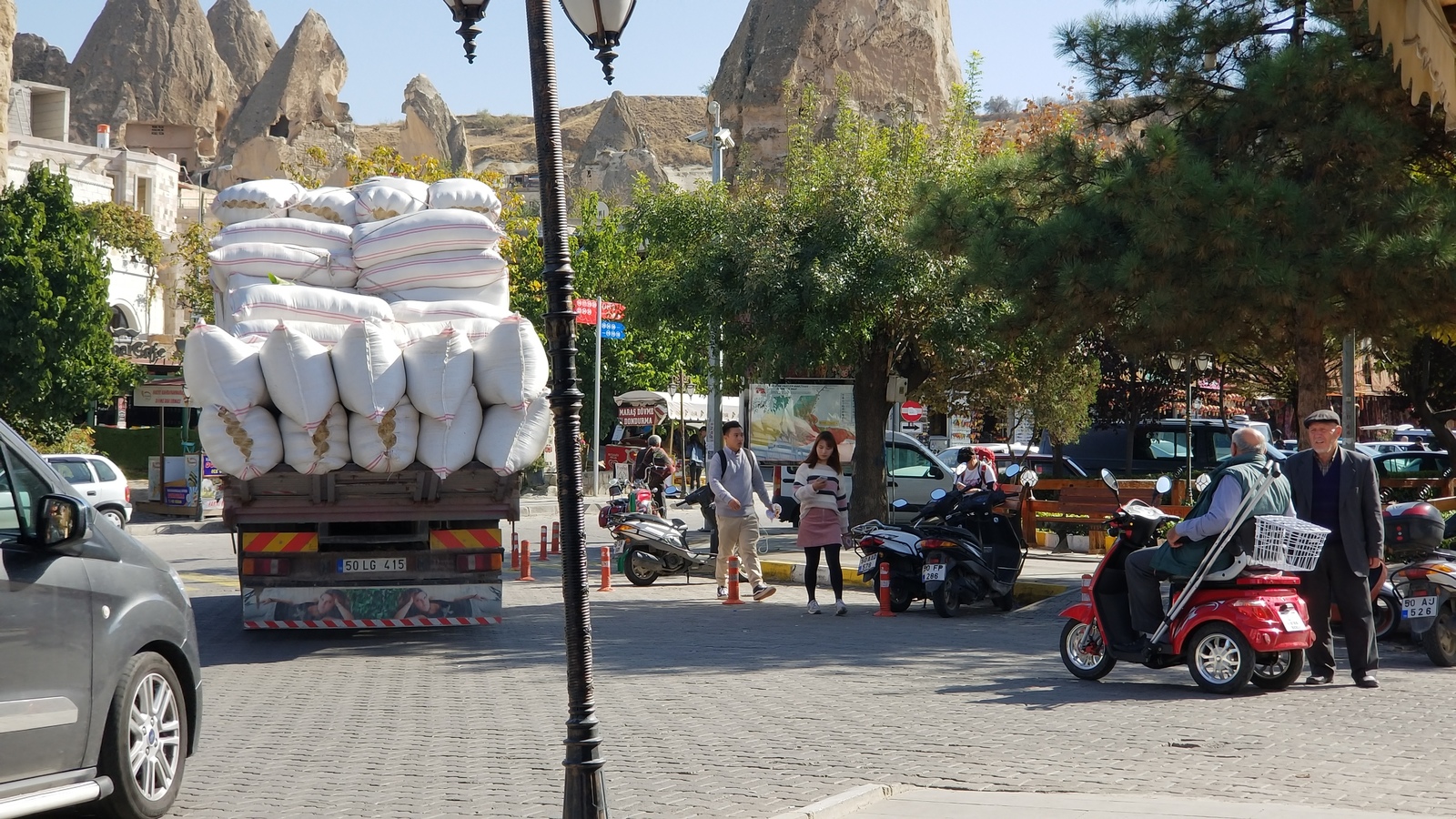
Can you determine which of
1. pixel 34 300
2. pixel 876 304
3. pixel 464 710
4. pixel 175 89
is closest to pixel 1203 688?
pixel 464 710

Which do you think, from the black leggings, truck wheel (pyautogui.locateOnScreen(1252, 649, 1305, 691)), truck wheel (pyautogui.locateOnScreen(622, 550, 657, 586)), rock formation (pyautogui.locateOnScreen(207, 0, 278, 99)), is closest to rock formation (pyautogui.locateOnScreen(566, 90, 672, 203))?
rock formation (pyautogui.locateOnScreen(207, 0, 278, 99))

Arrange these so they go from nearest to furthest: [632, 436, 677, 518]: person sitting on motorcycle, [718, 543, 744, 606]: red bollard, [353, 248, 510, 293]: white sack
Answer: [353, 248, 510, 293]: white sack
[718, 543, 744, 606]: red bollard
[632, 436, 677, 518]: person sitting on motorcycle

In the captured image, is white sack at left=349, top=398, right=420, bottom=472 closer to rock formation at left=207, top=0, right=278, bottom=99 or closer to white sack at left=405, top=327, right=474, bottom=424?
white sack at left=405, top=327, right=474, bottom=424

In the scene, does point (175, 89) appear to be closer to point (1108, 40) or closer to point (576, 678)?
point (1108, 40)

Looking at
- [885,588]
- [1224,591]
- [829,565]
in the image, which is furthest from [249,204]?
[1224,591]

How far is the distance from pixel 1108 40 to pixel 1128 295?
2935 millimetres

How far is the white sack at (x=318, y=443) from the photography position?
10.9m

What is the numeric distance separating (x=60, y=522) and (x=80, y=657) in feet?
1.76

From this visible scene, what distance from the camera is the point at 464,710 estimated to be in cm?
876

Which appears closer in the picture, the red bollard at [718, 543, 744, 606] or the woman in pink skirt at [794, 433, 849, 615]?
the woman in pink skirt at [794, 433, 849, 615]

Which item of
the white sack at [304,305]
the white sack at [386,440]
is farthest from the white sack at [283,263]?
the white sack at [386,440]

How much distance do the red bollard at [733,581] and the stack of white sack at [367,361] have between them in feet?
12.9

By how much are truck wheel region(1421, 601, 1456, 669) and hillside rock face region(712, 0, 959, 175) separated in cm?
5079

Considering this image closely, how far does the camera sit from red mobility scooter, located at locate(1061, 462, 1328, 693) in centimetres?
878
